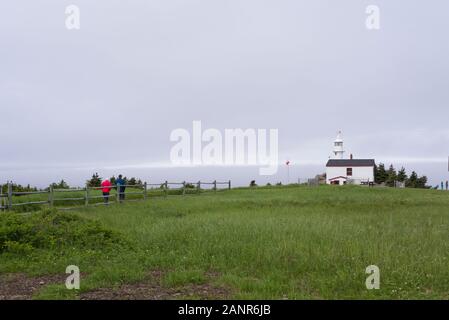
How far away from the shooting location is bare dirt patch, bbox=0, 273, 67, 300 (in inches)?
267

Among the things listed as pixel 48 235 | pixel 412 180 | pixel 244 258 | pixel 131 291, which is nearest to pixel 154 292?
pixel 131 291

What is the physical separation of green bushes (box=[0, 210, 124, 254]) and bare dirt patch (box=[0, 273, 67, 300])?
5.82 ft

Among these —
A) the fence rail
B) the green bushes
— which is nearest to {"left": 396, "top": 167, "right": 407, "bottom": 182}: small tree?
the fence rail

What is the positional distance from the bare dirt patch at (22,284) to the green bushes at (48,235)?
1.77m

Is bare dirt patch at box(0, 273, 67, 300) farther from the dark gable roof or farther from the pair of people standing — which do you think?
the dark gable roof

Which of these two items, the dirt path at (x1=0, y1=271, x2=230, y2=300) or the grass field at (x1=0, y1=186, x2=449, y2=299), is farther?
the grass field at (x1=0, y1=186, x2=449, y2=299)

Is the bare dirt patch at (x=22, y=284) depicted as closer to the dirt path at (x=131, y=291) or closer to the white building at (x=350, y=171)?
the dirt path at (x=131, y=291)

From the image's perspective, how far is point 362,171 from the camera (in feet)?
194

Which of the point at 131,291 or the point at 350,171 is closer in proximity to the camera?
the point at 131,291

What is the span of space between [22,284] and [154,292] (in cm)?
260

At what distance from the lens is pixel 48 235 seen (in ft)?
34.6

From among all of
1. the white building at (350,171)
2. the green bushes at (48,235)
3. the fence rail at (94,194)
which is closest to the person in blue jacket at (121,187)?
the fence rail at (94,194)

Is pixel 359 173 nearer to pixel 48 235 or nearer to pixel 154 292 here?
pixel 48 235
